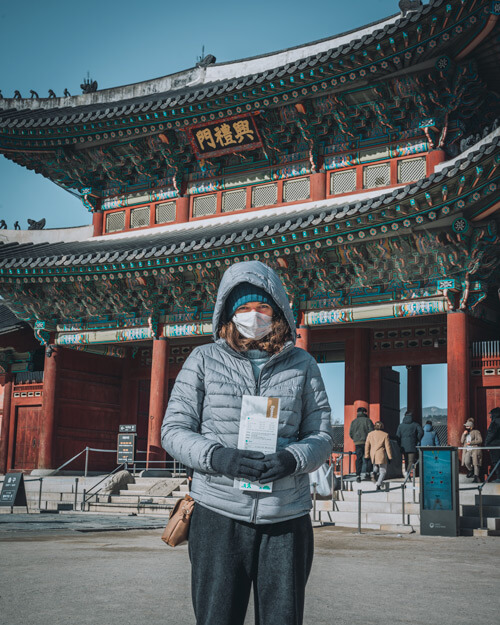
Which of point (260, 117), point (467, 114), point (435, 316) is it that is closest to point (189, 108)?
point (260, 117)

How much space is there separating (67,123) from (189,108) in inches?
135

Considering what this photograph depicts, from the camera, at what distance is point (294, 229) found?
1446 cm

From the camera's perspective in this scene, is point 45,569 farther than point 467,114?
No

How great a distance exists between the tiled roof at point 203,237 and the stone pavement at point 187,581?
18.9 ft

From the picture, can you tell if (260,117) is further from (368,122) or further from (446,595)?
(446,595)

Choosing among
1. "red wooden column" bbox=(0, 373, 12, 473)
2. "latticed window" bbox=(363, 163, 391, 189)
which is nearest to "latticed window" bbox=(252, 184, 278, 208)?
"latticed window" bbox=(363, 163, 391, 189)

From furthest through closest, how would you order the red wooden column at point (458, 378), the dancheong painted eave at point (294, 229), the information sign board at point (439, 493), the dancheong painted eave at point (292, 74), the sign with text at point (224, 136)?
1. the sign with text at point (224, 136)
2. the red wooden column at point (458, 378)
3. the dancheong painted eave at point (292, 74)
4. the dancheong painted eave at point (294, 229)
5. the information sign board at point (439, 493)

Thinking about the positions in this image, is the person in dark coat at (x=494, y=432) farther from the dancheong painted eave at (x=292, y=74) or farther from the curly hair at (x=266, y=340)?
the curly hair at (x=266, y=340)

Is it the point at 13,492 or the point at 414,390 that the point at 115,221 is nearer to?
the point at 13,492

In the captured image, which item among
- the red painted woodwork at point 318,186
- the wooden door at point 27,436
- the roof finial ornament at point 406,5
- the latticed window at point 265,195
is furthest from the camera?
the wooden door at point 27,436

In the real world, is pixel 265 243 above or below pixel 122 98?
below

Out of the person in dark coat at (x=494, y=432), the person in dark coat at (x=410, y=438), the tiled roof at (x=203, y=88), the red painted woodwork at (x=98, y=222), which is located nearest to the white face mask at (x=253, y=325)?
the person in dark coat at (x=494, y=432)

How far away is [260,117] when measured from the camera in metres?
17.4

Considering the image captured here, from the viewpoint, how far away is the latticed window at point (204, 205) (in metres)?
19.3
